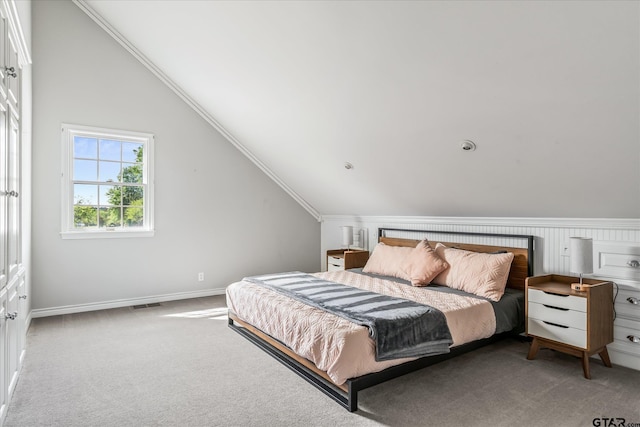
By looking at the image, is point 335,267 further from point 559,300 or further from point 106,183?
point 106,183

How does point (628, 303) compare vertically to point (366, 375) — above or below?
above

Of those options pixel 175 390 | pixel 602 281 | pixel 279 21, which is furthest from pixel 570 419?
pixel 279 21

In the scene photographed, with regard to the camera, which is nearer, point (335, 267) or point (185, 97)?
point (185, 97)

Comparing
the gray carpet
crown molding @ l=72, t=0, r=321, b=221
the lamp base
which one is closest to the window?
crown molding @ l=72, t=0, r=321, b=221

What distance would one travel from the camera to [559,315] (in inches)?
115

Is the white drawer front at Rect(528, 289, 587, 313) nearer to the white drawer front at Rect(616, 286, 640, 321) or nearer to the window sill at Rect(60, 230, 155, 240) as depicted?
the white drawer front at Rect(616, 286, 640, 321)

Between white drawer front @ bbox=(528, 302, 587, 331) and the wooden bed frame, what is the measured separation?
0.42 meters

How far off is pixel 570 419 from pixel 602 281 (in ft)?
4.69

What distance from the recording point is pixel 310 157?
482 cm

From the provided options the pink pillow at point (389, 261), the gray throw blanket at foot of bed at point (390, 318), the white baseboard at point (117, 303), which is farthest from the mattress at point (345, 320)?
the white baseboard at point (117, 303)

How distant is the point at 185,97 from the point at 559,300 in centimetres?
490

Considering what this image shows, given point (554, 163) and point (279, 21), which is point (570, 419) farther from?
point (279, 21)

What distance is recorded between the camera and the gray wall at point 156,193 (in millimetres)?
4320

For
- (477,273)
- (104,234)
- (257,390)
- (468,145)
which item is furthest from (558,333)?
(104,234)
